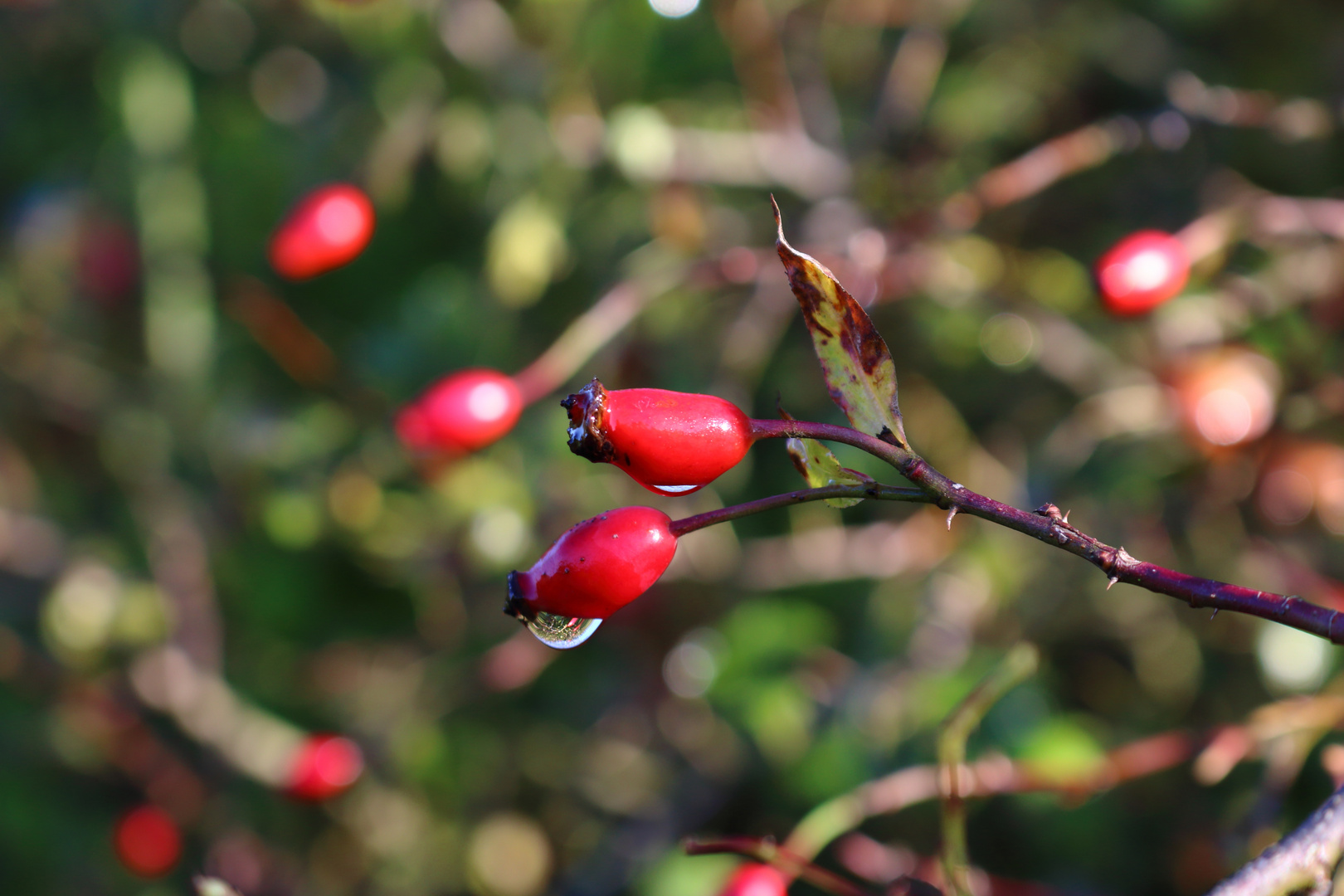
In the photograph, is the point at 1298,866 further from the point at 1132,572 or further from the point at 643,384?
the point at 643,384

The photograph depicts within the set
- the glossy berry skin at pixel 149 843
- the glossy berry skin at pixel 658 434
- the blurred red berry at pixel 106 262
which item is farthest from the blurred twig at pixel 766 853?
the blurred red berry at pixel 106 262

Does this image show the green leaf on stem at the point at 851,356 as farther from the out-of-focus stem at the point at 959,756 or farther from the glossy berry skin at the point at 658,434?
the out-of-focus stem at the point at 959,756

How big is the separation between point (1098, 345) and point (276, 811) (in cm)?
88

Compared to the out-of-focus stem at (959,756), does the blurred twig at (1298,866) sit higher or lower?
lower

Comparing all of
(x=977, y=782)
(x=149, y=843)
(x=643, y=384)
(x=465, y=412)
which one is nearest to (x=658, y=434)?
(x=465, y=412)

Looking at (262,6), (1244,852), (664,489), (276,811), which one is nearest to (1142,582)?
(664,489)

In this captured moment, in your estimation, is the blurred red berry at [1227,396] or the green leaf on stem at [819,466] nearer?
the green leaf on stem at [819,466]

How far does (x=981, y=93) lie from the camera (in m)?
0.89

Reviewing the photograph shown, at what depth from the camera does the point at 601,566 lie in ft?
1.09

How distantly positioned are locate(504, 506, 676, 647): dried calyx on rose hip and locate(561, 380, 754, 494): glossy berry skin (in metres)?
0.02

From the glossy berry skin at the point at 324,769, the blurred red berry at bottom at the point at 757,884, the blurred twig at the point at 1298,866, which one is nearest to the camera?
the blurred twig at the point at 1298,866

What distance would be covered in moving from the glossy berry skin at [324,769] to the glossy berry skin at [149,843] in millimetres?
209

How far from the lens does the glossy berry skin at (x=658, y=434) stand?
12.7 inches

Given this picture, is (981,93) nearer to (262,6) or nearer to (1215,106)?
(1215,106)
